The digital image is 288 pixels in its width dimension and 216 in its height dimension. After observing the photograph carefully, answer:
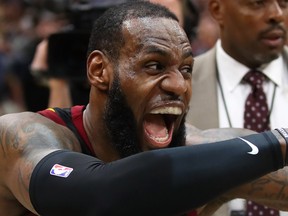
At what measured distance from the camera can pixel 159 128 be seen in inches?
109

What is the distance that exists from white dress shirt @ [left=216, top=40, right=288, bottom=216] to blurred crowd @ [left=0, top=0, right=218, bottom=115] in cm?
36

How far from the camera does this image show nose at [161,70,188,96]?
105 inches

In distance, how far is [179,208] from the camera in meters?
2.23

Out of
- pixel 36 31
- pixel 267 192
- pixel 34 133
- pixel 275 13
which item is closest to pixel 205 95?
pixel 275 13

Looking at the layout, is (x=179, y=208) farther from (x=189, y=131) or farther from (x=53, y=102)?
(x=53, y=102)

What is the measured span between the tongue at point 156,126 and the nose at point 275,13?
57.5 inches

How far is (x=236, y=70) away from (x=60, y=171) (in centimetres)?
193

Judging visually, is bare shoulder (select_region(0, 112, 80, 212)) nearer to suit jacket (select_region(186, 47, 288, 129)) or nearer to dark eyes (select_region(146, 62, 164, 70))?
dark eyes (select_region(146, 62, 164, 70))

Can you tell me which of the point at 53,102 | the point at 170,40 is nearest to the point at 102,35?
the point at 170,40

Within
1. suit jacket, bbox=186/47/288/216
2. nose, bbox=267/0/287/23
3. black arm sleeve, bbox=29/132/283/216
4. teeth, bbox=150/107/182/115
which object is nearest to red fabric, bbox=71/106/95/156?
teeth, bbox=150/107/182/115

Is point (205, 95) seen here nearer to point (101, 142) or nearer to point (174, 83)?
point (101, 142)

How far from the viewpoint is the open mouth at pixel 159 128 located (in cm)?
275

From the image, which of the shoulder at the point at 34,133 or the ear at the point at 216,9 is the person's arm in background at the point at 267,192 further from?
the ear at the point at 216,9

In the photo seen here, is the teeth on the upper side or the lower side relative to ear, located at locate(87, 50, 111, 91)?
lower
